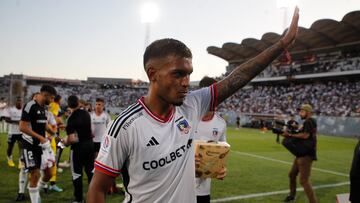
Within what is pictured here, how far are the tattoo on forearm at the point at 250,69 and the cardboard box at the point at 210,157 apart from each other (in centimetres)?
89

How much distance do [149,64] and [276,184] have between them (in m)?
8.14

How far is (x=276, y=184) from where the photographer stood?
9.23 meters

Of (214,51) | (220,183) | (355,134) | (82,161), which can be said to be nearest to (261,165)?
(220,183)

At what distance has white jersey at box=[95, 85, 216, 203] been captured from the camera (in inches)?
77.8

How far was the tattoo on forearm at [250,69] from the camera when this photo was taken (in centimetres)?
246

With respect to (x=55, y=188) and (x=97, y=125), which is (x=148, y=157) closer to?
(x=55, y=188)

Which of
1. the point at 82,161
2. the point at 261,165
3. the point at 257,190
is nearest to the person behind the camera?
the point at 82,161

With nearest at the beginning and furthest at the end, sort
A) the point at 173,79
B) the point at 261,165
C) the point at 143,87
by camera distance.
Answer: the point at 173,79
the point at 261,165
the point at 143,87

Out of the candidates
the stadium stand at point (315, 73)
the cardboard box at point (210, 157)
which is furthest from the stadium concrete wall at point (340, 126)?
the cardboard box at point (210, 157)

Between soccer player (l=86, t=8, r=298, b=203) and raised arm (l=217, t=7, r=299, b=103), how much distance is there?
47cm

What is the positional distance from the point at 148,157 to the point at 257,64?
3.76ft

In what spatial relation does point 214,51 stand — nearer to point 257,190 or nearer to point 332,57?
point 332,57

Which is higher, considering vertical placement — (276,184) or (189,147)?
(189,147)

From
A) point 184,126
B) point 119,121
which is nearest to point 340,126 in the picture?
point 184,126
